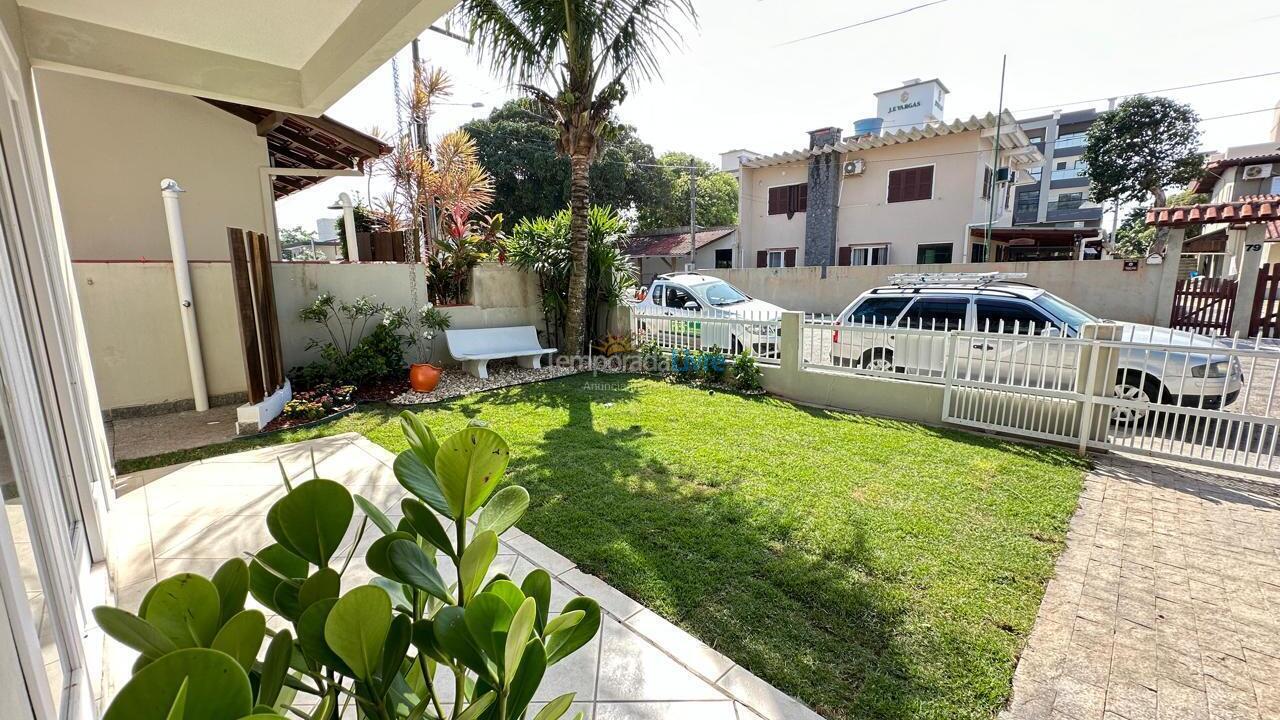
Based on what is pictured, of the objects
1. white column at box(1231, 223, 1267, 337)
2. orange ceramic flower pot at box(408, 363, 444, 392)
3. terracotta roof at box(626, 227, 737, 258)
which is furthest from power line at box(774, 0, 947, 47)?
terracotta roof at box(626, 227, 737, 258)

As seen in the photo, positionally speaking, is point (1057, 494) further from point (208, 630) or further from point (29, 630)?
point (29, 630)

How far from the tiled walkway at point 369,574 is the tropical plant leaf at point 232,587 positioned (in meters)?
0.21

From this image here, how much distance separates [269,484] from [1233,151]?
31.6 meters

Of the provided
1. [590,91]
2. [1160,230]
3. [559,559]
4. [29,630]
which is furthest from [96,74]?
[1160,230]

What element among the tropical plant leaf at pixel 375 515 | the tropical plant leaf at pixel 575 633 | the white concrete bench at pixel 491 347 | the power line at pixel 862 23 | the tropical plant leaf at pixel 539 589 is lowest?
the white concrete bench at pixel 491 347

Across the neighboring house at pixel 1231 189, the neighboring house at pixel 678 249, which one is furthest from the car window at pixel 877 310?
the neighboring house at pixel 678 249

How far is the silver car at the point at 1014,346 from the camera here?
186 inches

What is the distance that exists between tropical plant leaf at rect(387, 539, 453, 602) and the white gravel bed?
6410 mm

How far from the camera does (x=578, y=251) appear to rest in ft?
27.9

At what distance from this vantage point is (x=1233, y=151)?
2050cm

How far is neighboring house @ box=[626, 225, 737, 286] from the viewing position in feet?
78.4

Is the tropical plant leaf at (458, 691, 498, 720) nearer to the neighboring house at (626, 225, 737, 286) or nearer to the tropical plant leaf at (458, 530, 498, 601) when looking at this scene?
the tropical plant leaf at (458, 530, 498, 601)

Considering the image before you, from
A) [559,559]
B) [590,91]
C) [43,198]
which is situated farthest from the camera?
[590,91]

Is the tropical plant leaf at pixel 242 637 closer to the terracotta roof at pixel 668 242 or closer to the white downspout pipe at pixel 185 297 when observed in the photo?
the white downspout pipe at pixel 185 297
